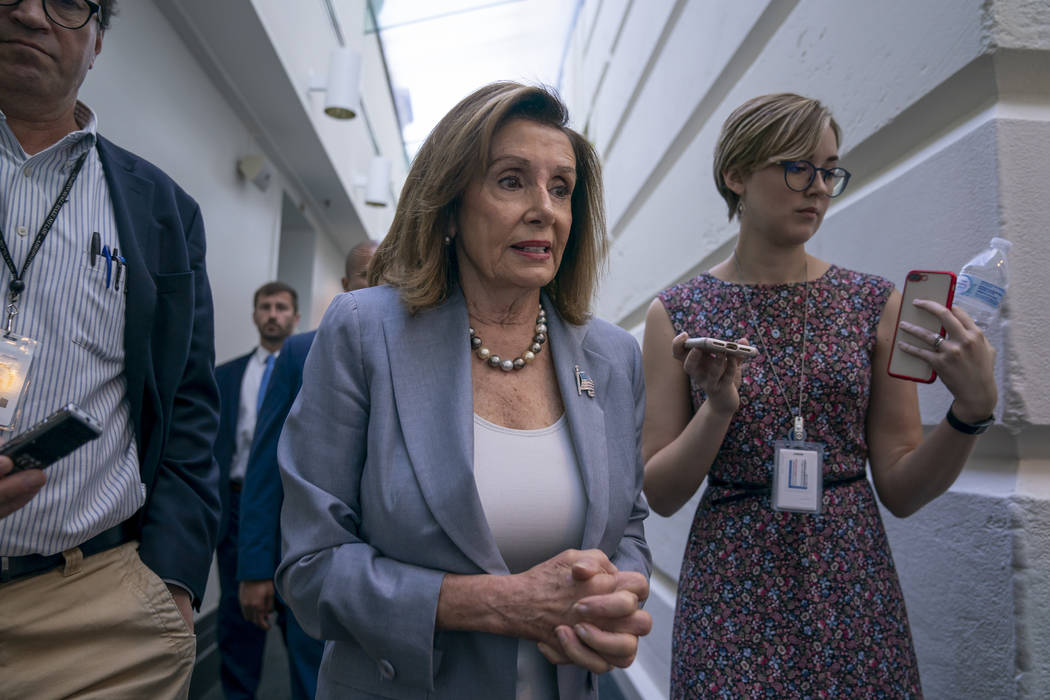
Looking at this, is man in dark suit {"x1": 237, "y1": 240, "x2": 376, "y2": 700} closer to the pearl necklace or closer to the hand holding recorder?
the pearl necklace

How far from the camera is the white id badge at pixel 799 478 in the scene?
58.2 inches

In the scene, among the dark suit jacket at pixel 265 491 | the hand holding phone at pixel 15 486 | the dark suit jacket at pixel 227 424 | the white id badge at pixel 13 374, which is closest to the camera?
the hand holding phone at pixel 15 486

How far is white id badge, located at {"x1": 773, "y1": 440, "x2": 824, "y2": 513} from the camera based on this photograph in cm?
148

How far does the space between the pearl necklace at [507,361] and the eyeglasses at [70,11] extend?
102cm

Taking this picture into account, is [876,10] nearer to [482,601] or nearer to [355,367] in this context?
[355,367]

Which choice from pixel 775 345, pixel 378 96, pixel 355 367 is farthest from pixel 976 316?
pixel 378 96

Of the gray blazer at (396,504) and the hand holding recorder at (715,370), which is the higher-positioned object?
the hand holding recorder at (715,370)

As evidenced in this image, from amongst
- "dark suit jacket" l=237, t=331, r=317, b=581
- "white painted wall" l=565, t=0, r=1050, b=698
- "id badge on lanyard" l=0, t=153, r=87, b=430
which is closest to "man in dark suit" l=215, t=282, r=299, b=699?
"dark suit jacket" l=237, t=331, r=317, b=581

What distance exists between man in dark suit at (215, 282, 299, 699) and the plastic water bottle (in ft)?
9.59

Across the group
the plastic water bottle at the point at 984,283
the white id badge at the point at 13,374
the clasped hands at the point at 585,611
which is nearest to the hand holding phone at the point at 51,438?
the white id badge at the point at 13,374

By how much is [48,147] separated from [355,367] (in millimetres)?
790

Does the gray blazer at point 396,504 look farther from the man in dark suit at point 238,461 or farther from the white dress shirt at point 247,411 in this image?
the white dress shirt at point 247,411

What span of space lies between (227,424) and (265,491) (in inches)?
63.4

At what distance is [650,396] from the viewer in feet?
5.80
